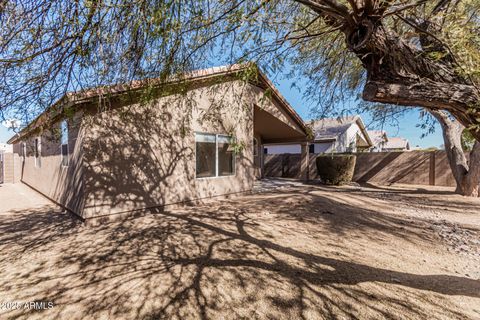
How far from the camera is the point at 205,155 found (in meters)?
7.78

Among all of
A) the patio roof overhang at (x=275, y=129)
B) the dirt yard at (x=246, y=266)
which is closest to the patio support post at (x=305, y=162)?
the patio roof overhang at (x=275, y=129)

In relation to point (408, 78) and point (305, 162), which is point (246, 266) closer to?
point (408, 78)

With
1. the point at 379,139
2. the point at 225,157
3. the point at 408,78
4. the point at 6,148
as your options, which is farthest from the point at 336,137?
the point at 6,148

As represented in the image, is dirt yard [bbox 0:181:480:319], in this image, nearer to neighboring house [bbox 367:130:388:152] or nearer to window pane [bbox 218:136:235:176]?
window pane [bbox 218:136:235:176]

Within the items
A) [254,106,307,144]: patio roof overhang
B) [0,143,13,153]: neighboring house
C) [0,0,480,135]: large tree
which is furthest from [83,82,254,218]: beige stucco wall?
[0,143,13,153]: neighboring house

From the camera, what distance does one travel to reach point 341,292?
2.79 m

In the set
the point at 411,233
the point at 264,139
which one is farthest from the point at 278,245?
the point at 264,139

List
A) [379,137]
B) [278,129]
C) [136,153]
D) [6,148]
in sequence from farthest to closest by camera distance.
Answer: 1. [6,148]
2. [379,137]
3. [278,129]
4. [136,153]

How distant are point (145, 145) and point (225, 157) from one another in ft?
10.1

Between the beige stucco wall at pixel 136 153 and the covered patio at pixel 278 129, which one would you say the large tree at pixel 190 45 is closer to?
the beige stucco wall at pixel 136 153

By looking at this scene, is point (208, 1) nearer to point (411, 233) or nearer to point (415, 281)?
point (415, 281)

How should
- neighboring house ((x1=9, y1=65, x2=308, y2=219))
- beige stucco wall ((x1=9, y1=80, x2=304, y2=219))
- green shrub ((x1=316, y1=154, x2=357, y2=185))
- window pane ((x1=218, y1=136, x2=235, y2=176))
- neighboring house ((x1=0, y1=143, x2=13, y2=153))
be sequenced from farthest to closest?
neighboring house ((x1=0, y1=143, x2=13, y2=153)), green shrub ((x1=316, y1=154, x2=357, y2=185)), window pane ((x1=218, y1=136, x2=235, y2=176)), beige stucco wall ((x1=9, y1=80, x2=304, y2=219)), neighboring house ((x1=9, y1=65, x2=308, y2=219))

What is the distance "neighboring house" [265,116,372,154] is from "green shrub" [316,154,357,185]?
9.41 feet

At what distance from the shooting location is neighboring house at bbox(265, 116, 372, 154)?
1703 cm
